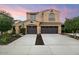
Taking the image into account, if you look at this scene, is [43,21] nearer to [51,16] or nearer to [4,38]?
[51,16]

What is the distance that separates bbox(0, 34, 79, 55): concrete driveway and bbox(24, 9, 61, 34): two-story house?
0.24m

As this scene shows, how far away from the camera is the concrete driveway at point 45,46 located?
8586 millimetres

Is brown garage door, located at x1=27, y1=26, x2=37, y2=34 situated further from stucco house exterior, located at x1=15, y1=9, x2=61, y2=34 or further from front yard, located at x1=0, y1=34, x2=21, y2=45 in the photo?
front yard, located at x1=0, y1=34, x2=21, y2=45

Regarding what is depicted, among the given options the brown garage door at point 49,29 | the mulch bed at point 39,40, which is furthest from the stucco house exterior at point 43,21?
the mulch bed at point 39,40

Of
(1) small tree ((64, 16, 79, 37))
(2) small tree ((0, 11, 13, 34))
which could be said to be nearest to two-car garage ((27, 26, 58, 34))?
(1) small tree ((64, 16, 79, 37))

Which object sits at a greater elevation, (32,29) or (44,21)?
(44,21)

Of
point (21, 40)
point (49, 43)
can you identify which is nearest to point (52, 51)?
point (49, 43)

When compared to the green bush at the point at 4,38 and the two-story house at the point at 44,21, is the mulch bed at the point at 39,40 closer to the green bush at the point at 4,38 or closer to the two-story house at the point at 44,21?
the two-story house at the point at 44,21

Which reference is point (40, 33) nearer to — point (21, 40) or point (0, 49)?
point (21, 40)

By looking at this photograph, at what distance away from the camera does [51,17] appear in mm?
9328

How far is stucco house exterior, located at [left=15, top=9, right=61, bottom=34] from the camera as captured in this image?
9289 mm

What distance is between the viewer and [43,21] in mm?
9367

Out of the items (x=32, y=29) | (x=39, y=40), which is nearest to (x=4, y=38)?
(x=32, y=29)

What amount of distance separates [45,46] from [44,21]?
87 centimetres
